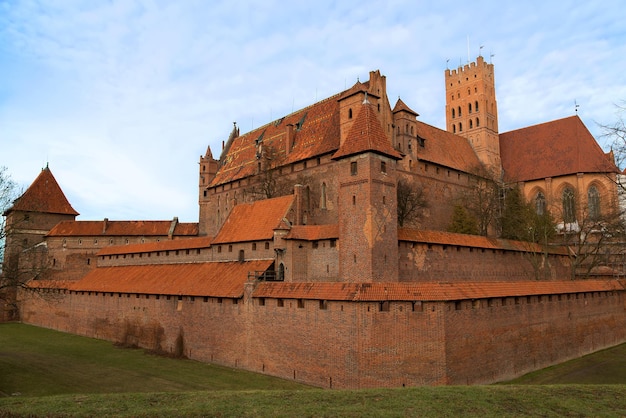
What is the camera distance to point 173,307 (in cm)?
2939

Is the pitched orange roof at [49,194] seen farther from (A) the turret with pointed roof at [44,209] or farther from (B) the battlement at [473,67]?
(B) the battlement at [473,67]

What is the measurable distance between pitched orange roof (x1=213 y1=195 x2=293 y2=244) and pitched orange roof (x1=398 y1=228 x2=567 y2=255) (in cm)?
702

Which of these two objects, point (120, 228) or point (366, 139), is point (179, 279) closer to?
point (366, 139)

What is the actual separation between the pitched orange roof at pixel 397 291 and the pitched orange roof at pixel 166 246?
424 inches

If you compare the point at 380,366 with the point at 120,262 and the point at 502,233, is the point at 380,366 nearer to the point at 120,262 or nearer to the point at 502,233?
the point at 502,233

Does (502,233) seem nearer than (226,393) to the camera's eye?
No

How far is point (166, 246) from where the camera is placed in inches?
1467

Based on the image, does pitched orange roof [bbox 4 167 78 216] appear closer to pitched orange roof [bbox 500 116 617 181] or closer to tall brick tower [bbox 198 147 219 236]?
tall brick tower [bbox 198 147 219 236]

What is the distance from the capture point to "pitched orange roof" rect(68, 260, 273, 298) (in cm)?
2730

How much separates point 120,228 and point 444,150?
32322 mm

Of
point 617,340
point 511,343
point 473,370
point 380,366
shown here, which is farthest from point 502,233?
point 380,366

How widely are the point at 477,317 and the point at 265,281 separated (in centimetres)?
1006

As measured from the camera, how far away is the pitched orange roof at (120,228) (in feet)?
163

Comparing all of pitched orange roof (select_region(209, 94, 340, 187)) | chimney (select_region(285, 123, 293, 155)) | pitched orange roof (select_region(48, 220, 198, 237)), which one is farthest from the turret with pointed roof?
chimney (select_region(285, 123, 293, 155))
